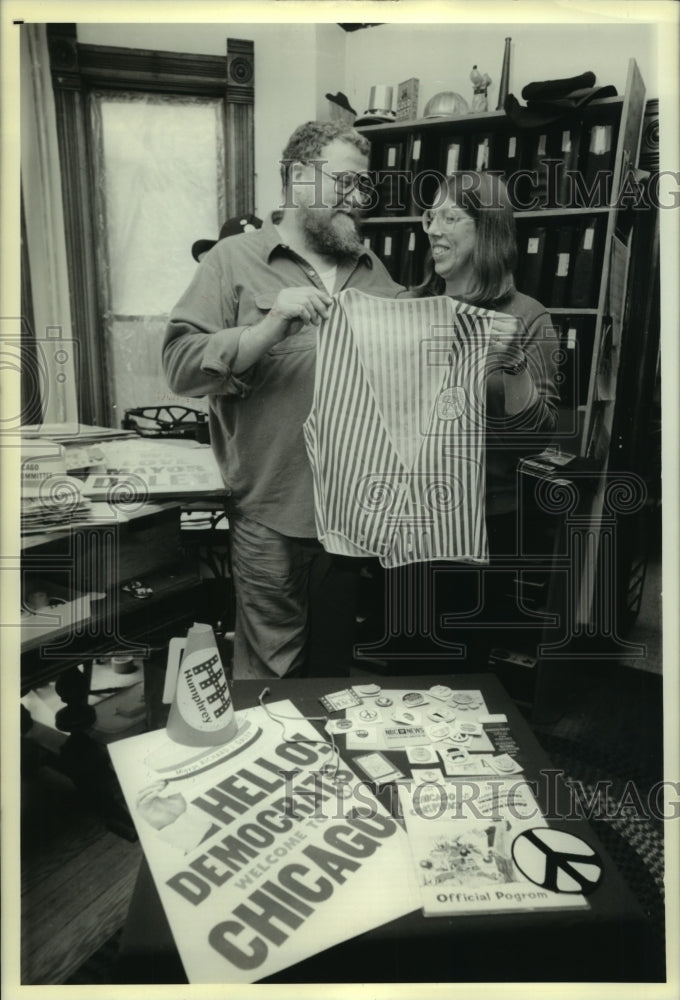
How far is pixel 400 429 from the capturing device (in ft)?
3.91

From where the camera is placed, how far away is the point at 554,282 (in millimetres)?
1219

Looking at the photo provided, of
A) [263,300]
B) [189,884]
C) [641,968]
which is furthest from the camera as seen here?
[263,300]

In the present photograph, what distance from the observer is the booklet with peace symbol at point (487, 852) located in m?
0.89

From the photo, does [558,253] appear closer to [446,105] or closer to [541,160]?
[541,160]

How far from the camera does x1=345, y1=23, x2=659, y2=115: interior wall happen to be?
1.08m

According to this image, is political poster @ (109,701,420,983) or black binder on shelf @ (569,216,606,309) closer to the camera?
political poster @ (109,701,420,983)

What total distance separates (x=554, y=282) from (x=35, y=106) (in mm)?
894

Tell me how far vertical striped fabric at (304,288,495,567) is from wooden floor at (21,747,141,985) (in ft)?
2.01

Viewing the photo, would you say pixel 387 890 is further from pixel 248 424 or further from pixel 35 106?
pixel 35 106

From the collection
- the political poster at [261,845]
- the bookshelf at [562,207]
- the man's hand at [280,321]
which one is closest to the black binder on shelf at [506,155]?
the bookshelf at [562,207]

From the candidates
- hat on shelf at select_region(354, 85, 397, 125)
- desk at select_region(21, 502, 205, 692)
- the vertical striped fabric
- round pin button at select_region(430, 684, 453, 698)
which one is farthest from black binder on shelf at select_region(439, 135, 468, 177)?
round pin button at select_region(430, 684, 453, 698)

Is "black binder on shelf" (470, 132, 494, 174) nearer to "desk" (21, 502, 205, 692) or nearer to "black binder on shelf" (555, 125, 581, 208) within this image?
"black binder on shelf" (555, 125, 581, 208)

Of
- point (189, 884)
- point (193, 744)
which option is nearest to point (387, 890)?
point (189, 884)

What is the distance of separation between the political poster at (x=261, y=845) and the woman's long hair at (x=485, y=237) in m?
0.80
